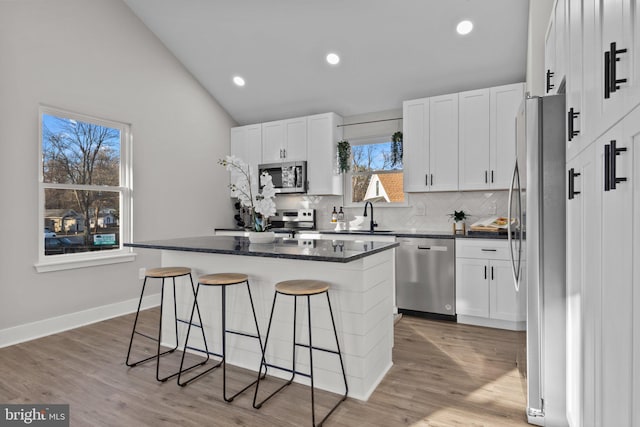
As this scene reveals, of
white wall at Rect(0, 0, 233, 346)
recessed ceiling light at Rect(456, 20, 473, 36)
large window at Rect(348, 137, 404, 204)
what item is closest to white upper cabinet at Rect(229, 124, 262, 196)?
white wall at Rect(0, 0, 233, 346)

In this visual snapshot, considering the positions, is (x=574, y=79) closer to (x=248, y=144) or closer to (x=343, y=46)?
(x=343, y=46)

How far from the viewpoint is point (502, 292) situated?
3.55 m

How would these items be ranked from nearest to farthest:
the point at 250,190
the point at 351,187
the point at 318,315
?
the point at 318,315
the point at 250,190
the point at 351,187

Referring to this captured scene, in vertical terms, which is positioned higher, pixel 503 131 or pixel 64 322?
pixel 503 131

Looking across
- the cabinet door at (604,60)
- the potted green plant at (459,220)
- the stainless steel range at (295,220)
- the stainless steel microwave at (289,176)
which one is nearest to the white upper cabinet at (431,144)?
the potted green plant at (459,220)

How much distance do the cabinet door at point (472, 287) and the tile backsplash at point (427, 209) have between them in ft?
2.58

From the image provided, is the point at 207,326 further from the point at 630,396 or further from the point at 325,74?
the point at 325,74

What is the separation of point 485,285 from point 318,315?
2.09 meters

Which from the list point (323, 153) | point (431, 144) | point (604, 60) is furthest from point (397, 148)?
point (604, 60)

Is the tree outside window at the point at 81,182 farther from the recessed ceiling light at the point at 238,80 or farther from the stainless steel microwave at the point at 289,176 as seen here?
the stainless steel microwave at the point at 289,176

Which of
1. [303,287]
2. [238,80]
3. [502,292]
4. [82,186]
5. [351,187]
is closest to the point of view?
[303,287]

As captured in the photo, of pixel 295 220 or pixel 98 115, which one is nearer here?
pixel 98 115

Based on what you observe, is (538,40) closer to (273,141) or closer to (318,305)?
(318,305)

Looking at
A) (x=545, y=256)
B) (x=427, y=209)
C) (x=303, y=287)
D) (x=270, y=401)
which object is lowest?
(x=270, y=401)
